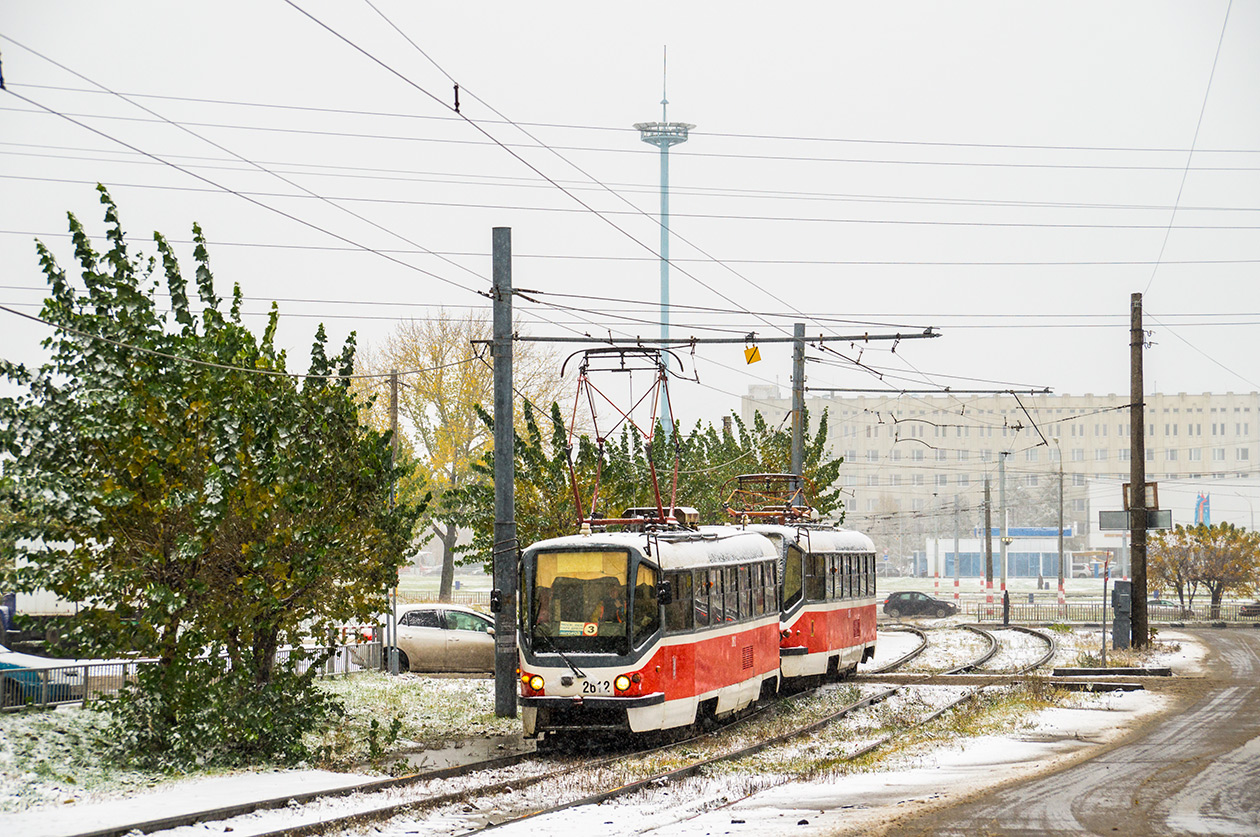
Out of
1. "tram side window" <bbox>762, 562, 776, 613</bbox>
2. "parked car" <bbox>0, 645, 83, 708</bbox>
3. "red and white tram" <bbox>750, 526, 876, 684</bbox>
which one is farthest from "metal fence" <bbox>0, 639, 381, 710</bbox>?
"red and white tram" <bbox>750, 526, 876, 684</bbox>

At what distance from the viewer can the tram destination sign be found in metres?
33.3

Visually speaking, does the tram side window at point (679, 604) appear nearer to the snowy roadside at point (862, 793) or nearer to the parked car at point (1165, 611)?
the snowy roadside at point (862, 793)

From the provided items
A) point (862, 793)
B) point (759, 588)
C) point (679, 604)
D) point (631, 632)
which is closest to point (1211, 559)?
point (759, 588)

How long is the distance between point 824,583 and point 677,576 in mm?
8419

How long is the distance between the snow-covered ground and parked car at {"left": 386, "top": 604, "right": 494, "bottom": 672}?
11362 mm

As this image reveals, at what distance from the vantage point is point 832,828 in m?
12.6

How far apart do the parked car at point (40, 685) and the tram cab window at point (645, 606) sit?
7.88 meters

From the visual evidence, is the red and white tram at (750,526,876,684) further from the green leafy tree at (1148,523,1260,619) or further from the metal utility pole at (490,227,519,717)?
the green leafy tree at (1148,523,1260,619)

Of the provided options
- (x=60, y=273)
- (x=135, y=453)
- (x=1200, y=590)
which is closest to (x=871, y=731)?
(x=135, y=453)

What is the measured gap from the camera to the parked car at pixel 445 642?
28.8 meters

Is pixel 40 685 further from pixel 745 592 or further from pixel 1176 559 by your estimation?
pixel 1176 559

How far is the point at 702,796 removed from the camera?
48.6ft

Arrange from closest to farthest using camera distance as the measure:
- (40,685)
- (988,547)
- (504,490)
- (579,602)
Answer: (579,602) < (40,685) < (504,490) < (988,547)

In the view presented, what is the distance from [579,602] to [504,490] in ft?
11.3
